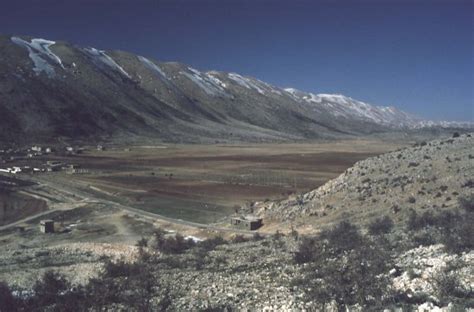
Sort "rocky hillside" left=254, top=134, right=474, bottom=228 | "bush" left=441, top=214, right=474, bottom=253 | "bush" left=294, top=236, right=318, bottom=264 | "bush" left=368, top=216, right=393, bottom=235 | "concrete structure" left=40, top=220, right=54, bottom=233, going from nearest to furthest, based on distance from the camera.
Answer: "bush" left=441, top=214, right=474, bottom=253, "bush" left=294, top=236, right=318, bottom=264, "bush" left=368, top=216, right=393, bottom=235, "rocky hillside" left=254, top=134, right=474, bottom=228, "concrete structure" left=40, top=220, right=54, bottom=233

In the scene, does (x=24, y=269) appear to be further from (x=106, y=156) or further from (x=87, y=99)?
(x=87, y=99)

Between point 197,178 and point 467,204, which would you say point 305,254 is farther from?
point 197,178

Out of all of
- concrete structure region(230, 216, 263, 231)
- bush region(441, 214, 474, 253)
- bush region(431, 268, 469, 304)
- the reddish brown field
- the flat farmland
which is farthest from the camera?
the reddish brown field

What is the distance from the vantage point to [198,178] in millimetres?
82125

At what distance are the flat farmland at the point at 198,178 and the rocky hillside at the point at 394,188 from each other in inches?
468

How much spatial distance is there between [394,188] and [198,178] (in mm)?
49597

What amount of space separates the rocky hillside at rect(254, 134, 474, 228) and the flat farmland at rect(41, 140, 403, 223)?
1188cm

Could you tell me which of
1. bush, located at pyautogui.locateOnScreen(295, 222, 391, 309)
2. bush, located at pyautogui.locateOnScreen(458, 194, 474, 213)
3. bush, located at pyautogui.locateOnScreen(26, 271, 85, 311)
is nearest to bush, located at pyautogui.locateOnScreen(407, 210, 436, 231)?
bush, located at pyautogui.locateOnScreen(458, 194, 474, 213)

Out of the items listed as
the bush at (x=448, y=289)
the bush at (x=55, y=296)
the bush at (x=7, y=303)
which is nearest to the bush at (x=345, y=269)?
the bush at (x=448, y=289)

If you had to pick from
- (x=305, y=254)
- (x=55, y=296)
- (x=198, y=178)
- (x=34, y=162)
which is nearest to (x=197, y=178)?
(x=198, y=178)

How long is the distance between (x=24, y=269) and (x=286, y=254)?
44.1ft

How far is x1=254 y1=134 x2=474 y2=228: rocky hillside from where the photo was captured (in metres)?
31.9

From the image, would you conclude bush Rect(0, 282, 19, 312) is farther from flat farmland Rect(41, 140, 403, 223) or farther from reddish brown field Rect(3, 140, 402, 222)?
reddish brown field Rect(3, 140, 402, 222)

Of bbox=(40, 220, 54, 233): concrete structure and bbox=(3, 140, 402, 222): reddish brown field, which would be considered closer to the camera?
bbox=(40, 220, 54, 233): concrete structure
